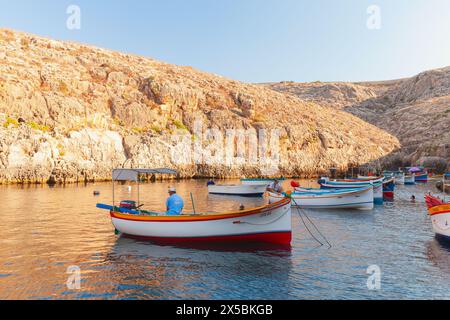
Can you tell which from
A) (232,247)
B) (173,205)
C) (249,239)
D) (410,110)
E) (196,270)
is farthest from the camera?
(410,110)

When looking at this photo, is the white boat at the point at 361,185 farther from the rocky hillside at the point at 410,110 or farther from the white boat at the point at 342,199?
the rocky hillside at the point at 410,110

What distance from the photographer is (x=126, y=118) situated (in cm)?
7719

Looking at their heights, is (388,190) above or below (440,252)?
above

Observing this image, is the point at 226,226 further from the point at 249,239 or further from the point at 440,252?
the point at 440,252

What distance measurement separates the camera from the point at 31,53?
268 feet

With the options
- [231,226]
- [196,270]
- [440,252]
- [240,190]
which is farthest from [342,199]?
[196,270]

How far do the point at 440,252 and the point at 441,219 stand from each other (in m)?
2.94

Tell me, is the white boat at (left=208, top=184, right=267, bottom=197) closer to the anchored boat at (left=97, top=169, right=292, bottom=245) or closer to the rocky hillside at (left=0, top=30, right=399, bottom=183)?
the rocky hillside at (left=0, top=30, right=399, bottom=183)

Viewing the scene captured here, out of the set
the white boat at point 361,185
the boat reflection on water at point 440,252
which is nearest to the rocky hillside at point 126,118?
the white boat at point 361,185

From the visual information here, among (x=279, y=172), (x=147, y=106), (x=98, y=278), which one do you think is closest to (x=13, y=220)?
(x=98, y=278)

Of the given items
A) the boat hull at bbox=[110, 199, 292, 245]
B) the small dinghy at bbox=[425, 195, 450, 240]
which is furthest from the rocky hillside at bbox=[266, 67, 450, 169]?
the boat hull at bbox=[110, 199, 292, 245]

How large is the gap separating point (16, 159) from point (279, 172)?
53019 millimetres
